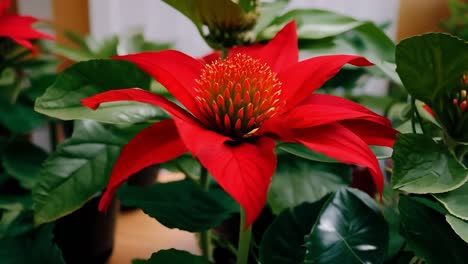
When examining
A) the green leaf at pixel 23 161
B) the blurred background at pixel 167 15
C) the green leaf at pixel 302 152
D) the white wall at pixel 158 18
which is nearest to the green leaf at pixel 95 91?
the green leaf at pixel 302 152

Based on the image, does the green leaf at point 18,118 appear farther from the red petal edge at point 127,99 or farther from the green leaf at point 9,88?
the red petal edge at point 127,99

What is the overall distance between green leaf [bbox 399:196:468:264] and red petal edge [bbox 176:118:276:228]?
0.41 feet

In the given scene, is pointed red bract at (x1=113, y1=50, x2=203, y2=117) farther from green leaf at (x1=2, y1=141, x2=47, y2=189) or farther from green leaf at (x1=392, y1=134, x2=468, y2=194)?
green leaf at (x1=2, y1=141, x2=47, y2=189)

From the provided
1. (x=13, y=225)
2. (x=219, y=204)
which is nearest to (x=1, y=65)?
(x=13, y=225)

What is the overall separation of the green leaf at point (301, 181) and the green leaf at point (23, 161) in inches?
11.3

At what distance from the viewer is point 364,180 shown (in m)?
0.59

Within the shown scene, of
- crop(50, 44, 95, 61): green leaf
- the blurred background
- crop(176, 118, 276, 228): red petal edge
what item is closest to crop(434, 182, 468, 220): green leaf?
crop(176, 118, 276, 228): red petal edge

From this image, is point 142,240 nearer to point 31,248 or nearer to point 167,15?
point 31,248

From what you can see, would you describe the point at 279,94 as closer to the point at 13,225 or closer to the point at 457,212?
A: the point at 457,212

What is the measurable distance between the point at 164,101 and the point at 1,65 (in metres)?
0.40

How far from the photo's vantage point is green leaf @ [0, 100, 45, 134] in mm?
618

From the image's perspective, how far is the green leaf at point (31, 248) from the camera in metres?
0.41

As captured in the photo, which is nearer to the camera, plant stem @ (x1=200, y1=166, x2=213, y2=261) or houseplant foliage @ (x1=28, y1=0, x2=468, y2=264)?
houseplant foliage @ (x1=28, y1=0, x2=468, y2=264)

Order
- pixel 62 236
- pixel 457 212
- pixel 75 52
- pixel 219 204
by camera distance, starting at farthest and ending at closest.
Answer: pixel 75 52, pixel 62 236, pixel 219 204, pixel 457 212
